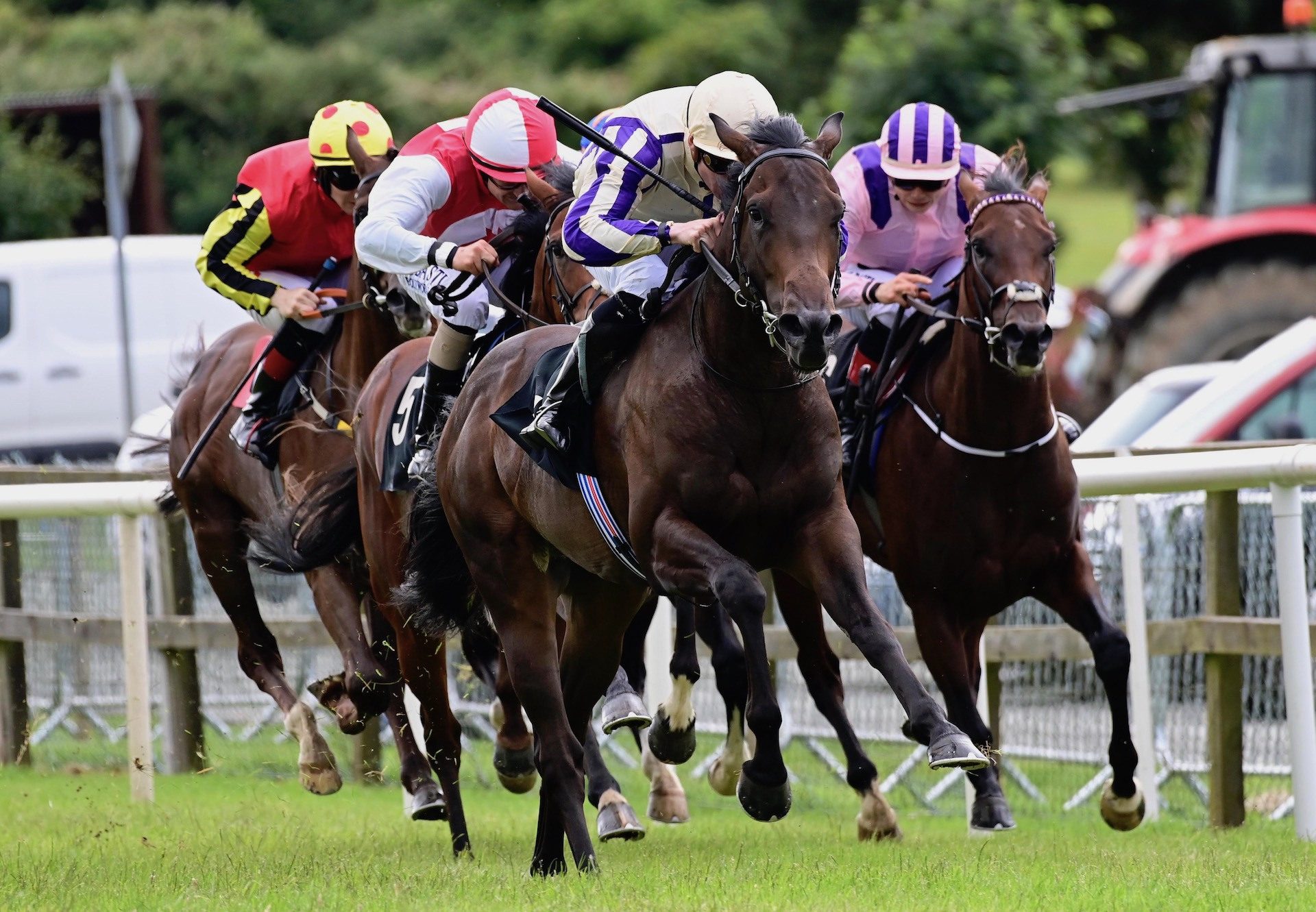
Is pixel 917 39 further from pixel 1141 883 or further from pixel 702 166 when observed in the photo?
pixel 1141 883

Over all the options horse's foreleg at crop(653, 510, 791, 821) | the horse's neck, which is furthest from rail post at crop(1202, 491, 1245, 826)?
horse's foreleg at crop(653, 510, 791, 821)

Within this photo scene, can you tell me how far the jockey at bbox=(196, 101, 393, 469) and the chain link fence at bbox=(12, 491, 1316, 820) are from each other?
1.85 m

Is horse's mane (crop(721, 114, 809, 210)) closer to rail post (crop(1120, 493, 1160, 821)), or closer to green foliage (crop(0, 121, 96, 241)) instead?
rail post (crop(1120, 493, 1160, 821))

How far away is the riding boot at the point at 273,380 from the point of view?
308 inches

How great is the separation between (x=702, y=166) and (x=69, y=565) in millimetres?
5057

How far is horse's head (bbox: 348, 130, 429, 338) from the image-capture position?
286 inches

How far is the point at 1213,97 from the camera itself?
1709 centimetres

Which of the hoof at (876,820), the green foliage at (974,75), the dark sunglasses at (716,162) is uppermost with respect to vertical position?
the green foliage at (974,75)

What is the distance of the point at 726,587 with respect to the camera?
516 centimetres

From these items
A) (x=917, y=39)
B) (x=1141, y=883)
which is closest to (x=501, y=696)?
(x=1141, y=883)

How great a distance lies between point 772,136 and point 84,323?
1313 centimetres

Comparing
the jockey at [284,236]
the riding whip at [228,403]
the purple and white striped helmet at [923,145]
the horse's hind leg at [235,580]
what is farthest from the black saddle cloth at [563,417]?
the horse's hind leg at [235,580]

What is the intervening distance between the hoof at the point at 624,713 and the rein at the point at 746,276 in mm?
1416

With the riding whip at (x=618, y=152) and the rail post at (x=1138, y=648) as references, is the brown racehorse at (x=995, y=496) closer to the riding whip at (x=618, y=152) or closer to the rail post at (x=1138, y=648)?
the rail post at (x=1138, y=648)
